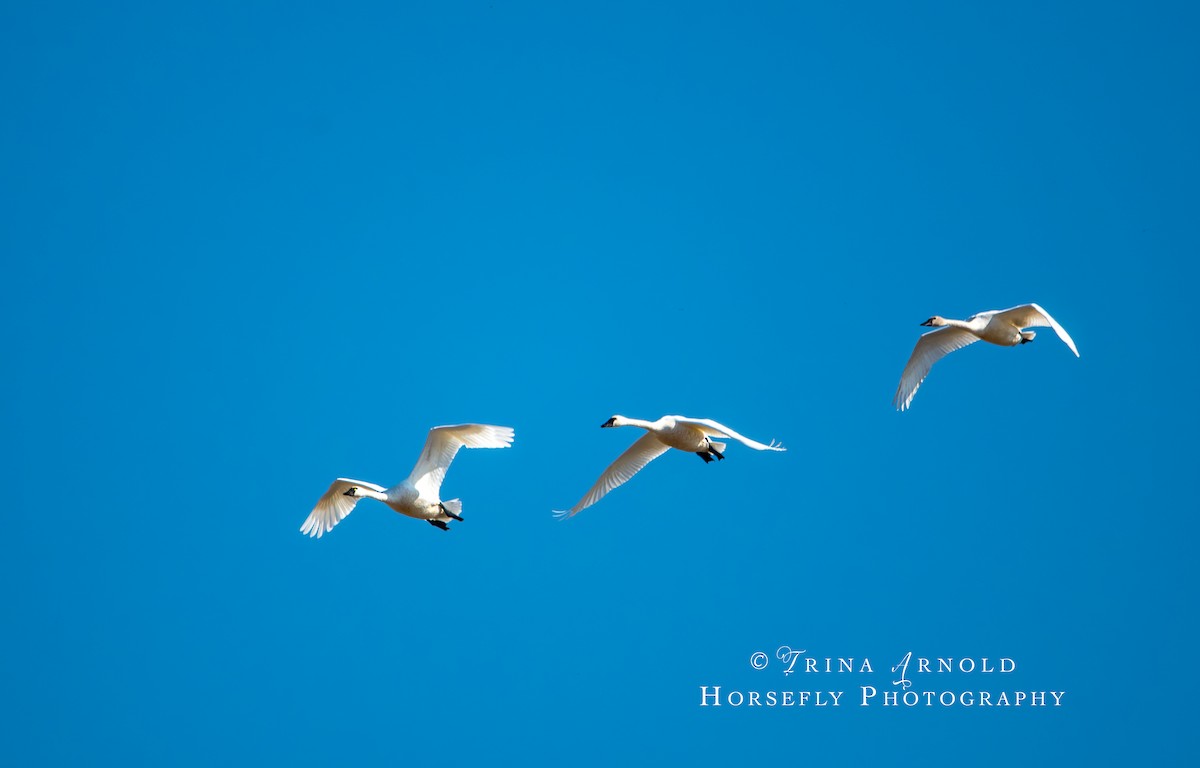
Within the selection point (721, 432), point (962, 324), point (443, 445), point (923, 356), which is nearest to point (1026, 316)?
point (962, 324)

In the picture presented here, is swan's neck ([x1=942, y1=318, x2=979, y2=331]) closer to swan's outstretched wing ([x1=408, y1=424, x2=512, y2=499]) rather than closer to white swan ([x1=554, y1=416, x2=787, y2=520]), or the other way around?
white swan ([x1=554, y1=416, x2=787, y2=520])

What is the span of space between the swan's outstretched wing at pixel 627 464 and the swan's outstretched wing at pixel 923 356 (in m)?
4.06

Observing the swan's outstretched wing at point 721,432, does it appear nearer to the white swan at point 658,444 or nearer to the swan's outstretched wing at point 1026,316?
the white swan at point 658,444

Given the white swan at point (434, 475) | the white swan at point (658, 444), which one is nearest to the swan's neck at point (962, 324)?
the white swan at point (658, 444)

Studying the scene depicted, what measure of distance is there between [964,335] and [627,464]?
5.88 metres

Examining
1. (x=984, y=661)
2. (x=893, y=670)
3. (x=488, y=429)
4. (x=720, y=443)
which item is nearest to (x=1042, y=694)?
(x=984, y=661)

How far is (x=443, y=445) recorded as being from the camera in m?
21.0

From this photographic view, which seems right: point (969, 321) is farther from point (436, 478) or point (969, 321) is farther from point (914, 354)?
point (436, 478)

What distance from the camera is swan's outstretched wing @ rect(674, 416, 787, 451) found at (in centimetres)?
1870

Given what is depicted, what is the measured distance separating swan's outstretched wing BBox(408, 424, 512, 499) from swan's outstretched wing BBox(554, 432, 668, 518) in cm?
229

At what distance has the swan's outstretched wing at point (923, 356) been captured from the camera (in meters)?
23.1

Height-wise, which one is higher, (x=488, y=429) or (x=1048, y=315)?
(x=1048, y=315)

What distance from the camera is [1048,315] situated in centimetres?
2028

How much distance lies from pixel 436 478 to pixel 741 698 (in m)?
9.52
